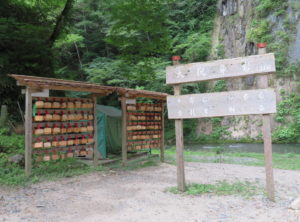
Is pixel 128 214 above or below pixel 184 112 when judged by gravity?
below

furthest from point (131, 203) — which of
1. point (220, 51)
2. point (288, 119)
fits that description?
point (220, 51)

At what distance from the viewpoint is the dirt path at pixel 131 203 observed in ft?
13.0

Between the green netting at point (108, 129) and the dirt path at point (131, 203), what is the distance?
3.25 metres

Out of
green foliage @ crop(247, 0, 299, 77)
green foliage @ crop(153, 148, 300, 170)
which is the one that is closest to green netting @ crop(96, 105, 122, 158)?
green foliage @ crop(153, 148, 300, 170)

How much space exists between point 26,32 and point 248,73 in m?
8.72

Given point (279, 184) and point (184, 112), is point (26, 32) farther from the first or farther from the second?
point (279, 184)

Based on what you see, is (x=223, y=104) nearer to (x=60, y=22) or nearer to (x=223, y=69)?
(x=223, y=69)

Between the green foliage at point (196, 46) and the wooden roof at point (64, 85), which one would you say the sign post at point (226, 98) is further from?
the green foliage at point (196, 46)

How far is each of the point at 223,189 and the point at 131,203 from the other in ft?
6.47

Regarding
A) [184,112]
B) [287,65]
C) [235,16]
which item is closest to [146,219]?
[184,112]

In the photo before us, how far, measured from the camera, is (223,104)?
4992mm

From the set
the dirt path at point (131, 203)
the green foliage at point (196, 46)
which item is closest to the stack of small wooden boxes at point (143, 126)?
the dirt path at point (131, 203)

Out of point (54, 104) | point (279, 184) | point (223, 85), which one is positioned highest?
point (223, 85)

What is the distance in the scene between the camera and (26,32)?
33.6 feet
